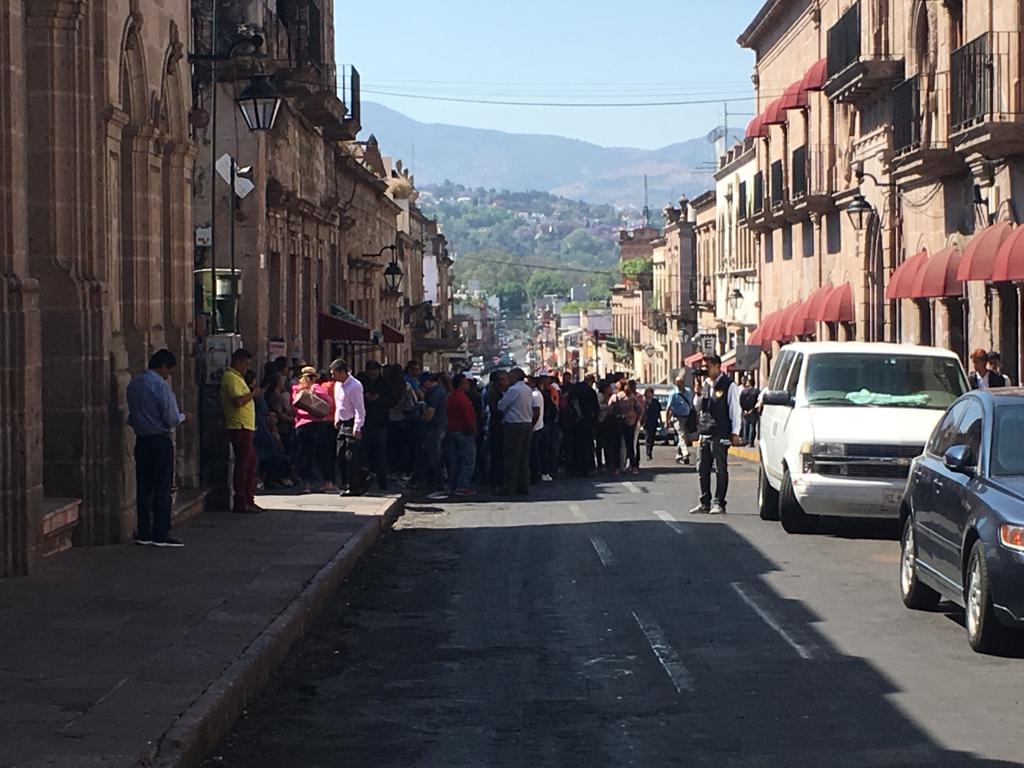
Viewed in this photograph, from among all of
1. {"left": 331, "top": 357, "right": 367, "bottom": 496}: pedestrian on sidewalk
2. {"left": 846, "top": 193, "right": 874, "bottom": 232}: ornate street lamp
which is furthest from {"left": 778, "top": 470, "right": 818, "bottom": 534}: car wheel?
{"left": 846, "top": 193, "right": 874, "bottom": 232}: ornate street lamp

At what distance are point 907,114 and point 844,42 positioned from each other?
7.73m

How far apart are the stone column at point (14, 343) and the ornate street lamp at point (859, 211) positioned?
2403 cm

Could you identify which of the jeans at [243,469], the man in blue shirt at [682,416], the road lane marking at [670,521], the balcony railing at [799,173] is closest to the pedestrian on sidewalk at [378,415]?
the jeans at [243,469]

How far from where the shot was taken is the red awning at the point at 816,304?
45438 millimetres

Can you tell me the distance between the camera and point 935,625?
40.8 ft

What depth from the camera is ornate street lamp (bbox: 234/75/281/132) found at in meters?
21.4

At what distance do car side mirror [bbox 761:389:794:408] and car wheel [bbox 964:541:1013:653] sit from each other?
777cm

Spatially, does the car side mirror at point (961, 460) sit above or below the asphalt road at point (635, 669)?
above

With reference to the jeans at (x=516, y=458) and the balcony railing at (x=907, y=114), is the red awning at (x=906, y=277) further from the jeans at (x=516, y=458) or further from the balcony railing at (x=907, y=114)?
the jeans at (x=516, y=458)

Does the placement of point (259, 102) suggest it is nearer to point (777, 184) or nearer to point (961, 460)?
point (961, 460)

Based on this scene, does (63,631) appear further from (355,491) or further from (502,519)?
(355,491)

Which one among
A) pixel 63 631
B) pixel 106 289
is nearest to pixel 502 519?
pixel 106 289

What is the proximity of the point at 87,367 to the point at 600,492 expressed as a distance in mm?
11813

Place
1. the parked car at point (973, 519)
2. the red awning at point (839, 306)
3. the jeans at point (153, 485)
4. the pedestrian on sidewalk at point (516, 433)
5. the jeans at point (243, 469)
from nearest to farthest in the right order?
the parked car at point (973, 519)
the jeans at point (153, 485)
the jeans at point (243, 469)
the pedestrian on sidewalk at point (516, 433)
the red awning at point (839, 306)
